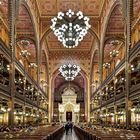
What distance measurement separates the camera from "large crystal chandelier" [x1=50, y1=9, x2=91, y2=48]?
2925cm

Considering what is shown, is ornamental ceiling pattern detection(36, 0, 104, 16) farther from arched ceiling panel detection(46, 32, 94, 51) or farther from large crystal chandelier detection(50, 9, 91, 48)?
arched ceiling panel detection(46, 32, 94, 51)

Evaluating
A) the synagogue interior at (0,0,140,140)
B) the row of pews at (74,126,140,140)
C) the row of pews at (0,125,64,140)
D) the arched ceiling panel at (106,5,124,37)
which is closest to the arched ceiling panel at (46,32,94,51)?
the synagogue interior at (0,0,140,140)

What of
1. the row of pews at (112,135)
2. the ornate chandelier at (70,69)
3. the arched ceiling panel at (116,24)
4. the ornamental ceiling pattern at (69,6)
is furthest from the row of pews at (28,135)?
the ornate chandelier at (70,69)

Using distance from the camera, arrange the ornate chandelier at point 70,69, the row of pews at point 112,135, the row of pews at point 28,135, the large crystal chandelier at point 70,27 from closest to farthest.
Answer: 1. the row of pews at point 28,135
2. the row of pews at point 112,135
3. the large crystal chandelier at point 70,27
4. the ornate chandelier at point 70,69

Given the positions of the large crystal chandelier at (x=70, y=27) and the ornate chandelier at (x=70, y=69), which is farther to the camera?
the ornate chandelier at (x=70, y=69)

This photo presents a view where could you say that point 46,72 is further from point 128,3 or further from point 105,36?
point 128,3

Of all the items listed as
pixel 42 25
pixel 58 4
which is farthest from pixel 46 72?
pixel 58 4

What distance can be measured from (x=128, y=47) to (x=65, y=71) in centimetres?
2574

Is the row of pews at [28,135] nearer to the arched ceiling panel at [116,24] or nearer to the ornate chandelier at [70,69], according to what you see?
the arched ceiling panel at [116,24]

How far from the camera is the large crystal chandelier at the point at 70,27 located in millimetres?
29250

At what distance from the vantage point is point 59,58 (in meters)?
49.3

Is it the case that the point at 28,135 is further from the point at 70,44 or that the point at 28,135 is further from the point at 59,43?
the point at 59,43

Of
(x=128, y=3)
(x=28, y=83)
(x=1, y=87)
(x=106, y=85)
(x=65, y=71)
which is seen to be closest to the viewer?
(x=1, y=87)

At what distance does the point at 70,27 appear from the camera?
29.4 meters
